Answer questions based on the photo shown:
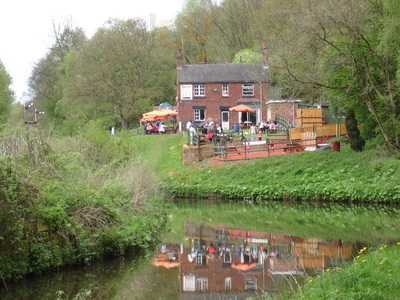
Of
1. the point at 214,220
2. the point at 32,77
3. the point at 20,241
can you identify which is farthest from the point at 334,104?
the point at 32,77

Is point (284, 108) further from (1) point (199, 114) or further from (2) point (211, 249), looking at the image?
(2) point (211, 249)

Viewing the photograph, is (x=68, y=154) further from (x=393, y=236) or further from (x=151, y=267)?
(x=393, y=236)

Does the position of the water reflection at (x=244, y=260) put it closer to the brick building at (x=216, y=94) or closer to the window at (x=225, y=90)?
the brick building at (x=216, y=94)

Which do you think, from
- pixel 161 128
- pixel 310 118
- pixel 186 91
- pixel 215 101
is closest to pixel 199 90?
pixel 186 91

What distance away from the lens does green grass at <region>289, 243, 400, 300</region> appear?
442 inches

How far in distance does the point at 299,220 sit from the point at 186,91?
3924 centimetres

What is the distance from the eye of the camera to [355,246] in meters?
21.5

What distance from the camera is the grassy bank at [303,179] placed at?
114 ft

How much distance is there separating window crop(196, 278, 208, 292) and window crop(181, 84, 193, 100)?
50024 mm

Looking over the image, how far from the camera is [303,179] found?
37969mm

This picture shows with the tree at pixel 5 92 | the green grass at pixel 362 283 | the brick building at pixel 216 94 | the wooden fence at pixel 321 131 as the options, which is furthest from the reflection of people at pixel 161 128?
the green grass at pixel 362 283

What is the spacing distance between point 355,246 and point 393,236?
2.10 meters

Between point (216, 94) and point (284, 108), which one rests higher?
point (216, 94)

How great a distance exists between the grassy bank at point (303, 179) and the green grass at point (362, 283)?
65.7 ft
